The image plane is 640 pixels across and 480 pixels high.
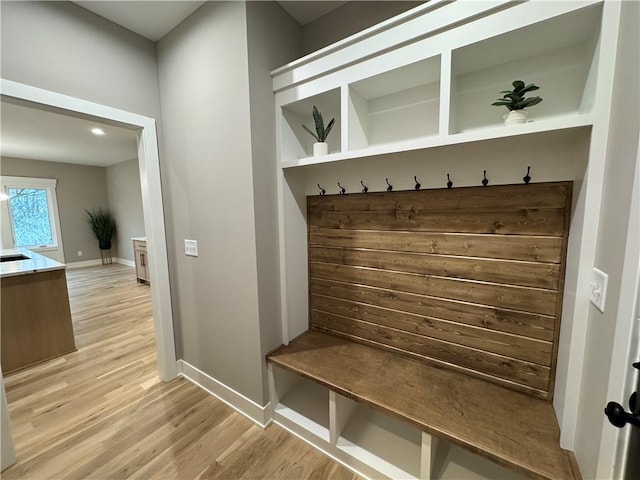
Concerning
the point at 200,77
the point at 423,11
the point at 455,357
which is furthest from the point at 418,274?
the point at 200,77

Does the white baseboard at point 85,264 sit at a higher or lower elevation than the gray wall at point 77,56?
lower

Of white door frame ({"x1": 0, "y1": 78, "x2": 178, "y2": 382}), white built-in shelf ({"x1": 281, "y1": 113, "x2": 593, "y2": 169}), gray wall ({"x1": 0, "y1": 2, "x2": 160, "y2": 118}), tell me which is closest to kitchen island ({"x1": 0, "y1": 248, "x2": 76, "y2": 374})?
white door frame ({"x1": 0, "y1": 78, "x2": 178, "y2": 382})

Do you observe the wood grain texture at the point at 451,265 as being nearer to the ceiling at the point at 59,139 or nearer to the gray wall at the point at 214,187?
the gray wall at the point at 214,187

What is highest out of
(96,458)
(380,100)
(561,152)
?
(380,100)

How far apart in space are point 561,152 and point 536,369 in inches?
40.9

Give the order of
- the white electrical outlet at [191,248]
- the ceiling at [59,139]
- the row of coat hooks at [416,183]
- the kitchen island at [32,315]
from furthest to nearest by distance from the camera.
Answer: the ceiling at [59,139], the kitchen island at [32,315], the white electrical outlet at [191,248], the row of coat hooks at [416,183]

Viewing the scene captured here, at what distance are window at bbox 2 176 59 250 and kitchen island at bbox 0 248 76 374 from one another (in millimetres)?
4712

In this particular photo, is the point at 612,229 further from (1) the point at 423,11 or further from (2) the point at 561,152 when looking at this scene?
(1) the point at 423,11

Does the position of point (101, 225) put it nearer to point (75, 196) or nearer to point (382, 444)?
point (75, 196)

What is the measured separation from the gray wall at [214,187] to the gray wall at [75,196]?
21.7 ft

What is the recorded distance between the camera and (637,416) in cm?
60

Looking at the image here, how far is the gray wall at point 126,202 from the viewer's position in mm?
6320

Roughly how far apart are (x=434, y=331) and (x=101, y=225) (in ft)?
27.5

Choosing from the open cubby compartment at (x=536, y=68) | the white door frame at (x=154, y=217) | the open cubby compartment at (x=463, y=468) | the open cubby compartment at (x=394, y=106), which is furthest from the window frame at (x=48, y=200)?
the open cubby compartment at (x=463, y=468)
